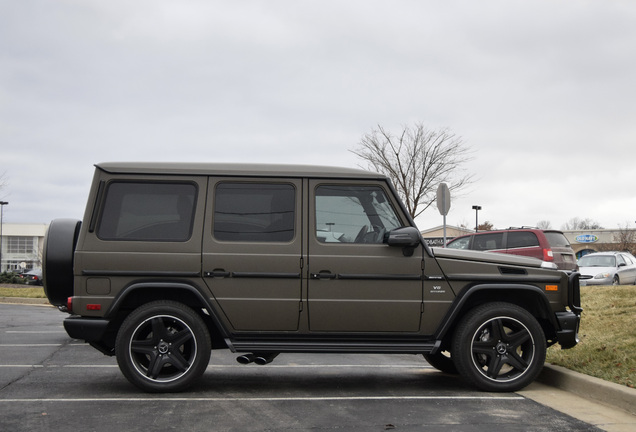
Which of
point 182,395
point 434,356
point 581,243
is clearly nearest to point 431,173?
point 434,356

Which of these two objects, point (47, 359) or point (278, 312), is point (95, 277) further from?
point (47, 359)

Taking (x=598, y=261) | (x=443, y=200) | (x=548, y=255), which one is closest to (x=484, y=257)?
(x=443, y=200)

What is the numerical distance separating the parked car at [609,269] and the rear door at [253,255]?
18.3 metres

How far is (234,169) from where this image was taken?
6793mm

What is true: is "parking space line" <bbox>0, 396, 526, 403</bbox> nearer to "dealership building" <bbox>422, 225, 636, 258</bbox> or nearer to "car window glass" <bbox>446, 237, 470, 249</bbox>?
"car window glass" <bbox>446, 237, 470, 249</bbox>

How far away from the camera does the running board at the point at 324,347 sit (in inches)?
258

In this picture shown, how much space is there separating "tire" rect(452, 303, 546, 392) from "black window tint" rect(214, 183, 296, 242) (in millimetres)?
1947

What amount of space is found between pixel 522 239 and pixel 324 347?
1190 centimetres

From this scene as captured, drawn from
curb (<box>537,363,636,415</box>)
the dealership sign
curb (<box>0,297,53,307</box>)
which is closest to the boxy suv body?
curb (<box>537,363,636,415</box>)

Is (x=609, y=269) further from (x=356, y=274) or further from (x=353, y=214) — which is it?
(x=356, y=274)

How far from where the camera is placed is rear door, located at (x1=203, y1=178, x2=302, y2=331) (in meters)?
6.55

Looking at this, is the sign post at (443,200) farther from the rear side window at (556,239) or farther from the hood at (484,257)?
the hood at (484,257)

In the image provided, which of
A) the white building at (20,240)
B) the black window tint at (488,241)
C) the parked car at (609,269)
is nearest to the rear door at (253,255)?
the black window tint at (488,241)

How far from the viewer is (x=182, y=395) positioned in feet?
21.2
